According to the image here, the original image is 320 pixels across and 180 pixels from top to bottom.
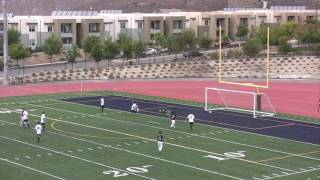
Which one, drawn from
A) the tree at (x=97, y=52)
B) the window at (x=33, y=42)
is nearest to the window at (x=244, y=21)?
the window at (x=33, y=42)

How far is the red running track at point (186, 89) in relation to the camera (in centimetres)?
5325

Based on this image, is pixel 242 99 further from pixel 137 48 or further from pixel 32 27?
pixel 32 27

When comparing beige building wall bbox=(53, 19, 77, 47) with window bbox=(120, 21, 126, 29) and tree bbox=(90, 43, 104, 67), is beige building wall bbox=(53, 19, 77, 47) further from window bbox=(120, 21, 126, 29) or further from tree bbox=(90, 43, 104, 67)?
tree bbox=(90, 43, 104, 67)

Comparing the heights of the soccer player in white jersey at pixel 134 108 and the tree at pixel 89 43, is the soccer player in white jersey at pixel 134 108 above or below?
below

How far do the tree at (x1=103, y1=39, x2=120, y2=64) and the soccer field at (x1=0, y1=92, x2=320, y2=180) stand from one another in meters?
34.1

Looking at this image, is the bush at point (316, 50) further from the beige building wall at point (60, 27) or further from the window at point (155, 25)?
the beige building wall at point (60, 27)

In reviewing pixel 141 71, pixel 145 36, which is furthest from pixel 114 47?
pixel 145 36

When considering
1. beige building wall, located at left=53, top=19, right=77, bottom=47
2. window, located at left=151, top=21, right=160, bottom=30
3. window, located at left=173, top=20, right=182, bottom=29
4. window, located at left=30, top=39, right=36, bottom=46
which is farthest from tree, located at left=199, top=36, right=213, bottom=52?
window, located at left=30, top=39, right=36, bottom=46

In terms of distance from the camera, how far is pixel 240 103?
2111 inches

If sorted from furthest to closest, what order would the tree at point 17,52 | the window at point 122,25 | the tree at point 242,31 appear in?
the tree at point 242,31, the window at point 122,25, the tree at point 17,52

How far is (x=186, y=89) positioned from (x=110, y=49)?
715 inches

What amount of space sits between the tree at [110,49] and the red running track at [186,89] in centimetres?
858

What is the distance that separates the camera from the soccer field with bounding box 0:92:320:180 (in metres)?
28.0

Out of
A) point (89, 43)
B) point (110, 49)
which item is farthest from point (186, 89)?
point (89, 43)
